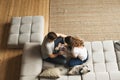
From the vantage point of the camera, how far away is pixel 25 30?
372cm

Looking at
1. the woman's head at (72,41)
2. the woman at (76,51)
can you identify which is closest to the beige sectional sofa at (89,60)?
the woman at (76,51)

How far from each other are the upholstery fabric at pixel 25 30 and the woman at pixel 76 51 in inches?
28.9

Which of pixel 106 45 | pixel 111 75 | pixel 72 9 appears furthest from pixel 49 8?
pixel 111 75

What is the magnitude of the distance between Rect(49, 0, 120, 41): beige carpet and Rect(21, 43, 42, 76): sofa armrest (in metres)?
0.79

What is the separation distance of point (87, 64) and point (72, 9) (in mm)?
1452

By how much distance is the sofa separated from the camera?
9.64 feet

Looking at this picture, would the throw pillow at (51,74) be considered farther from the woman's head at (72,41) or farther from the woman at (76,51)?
the woman's head at (72,41)

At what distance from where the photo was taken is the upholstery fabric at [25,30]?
362cm

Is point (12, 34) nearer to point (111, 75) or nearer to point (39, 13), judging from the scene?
point (39, 13)

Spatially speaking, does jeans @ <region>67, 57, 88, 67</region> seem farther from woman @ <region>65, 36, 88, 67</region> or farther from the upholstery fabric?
the upholstery fabric

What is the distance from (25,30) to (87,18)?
1.11 meters

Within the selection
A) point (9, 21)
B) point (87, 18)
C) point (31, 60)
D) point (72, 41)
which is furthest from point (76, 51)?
point (9, 21)

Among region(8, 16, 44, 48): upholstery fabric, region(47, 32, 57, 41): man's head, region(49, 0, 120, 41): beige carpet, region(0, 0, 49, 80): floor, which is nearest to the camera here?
region(47, 32, 57, 41): man's head

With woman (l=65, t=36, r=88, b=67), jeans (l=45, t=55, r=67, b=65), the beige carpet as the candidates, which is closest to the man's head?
woman (l=65, t=36, r=88, b=67)
